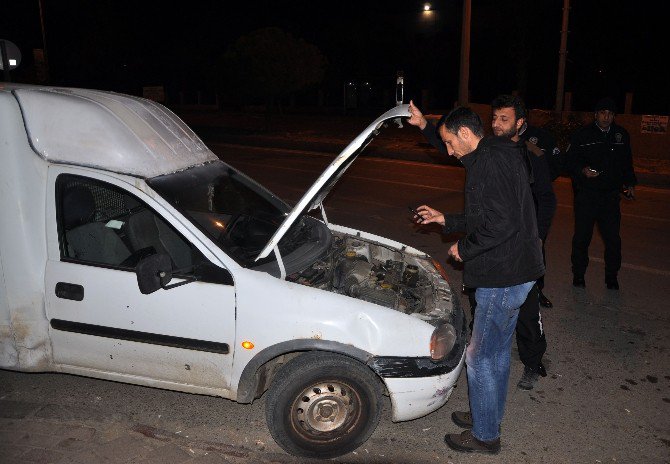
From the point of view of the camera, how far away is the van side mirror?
10.4ft

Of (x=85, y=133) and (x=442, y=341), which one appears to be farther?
(x=85, y=133)

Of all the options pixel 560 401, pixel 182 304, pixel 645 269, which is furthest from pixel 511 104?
pixel 645 269

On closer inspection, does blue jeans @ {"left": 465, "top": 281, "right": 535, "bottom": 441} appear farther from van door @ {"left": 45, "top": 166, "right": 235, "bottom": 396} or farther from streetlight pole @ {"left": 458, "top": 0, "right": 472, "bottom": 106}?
streetlight pole @ {"left": 458, "top": 0, "right": 472, "bottom": 106}

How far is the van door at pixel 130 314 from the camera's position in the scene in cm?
334

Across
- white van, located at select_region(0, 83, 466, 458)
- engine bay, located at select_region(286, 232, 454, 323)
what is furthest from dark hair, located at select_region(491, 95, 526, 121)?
engine bay, located at select_region(286, 232, 454, 323)

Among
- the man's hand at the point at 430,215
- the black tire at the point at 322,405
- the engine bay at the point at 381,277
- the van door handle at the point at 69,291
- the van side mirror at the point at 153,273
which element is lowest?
the black tire at the point at 322,405

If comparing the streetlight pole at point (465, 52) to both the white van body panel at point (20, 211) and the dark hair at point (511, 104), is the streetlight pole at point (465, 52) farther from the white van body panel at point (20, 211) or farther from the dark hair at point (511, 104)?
the white van body panel at point (20, 211)

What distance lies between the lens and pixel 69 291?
3.48 metres

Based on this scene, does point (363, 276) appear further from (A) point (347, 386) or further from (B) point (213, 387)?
(B) point (213, 387)

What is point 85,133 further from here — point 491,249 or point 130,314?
point 491,249

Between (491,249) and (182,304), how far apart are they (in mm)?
1710

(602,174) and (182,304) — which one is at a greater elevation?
(602,174)

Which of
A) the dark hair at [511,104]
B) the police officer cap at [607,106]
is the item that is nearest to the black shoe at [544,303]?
the police officer cap at [607,106]

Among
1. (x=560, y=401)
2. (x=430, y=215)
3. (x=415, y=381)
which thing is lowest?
Answer: (x=560, y=401)
